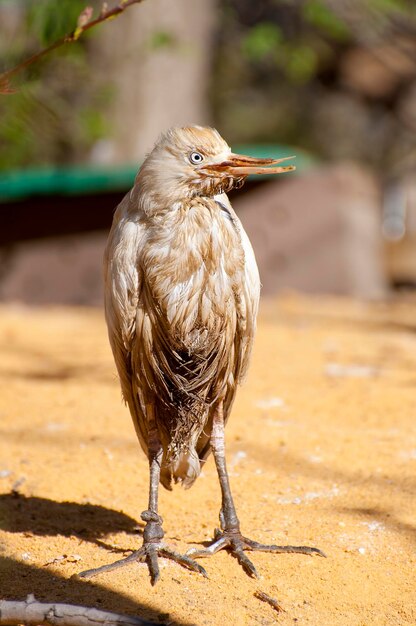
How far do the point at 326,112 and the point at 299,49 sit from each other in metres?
7.56

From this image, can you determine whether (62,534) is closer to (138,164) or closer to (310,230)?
(310,230)

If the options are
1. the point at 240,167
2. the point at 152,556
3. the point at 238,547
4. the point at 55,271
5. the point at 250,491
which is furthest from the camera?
the point at 55,271

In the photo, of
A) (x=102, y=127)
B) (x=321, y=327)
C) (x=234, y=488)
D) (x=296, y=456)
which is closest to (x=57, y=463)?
(x=234, y=488)

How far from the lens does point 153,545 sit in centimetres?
293

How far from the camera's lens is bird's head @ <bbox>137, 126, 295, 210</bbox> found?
2785mm

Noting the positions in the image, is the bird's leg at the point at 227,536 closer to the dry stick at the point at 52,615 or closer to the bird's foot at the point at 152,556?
the bird's foot at the point at 152,556

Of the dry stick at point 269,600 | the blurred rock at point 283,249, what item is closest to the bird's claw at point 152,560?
the dry stick at point 269,600

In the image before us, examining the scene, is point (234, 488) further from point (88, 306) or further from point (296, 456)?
point (88, 306)

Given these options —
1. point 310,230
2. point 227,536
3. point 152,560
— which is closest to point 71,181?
point 310,230

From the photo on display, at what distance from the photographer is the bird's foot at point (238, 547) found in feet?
9.71

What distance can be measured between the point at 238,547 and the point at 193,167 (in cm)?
139

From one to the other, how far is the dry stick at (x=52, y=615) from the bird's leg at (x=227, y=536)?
0.77 meters

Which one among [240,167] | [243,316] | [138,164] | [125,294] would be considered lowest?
[243,316]

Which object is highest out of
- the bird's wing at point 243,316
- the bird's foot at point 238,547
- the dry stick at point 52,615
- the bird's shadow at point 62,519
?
the bird's wing at point 243,316
